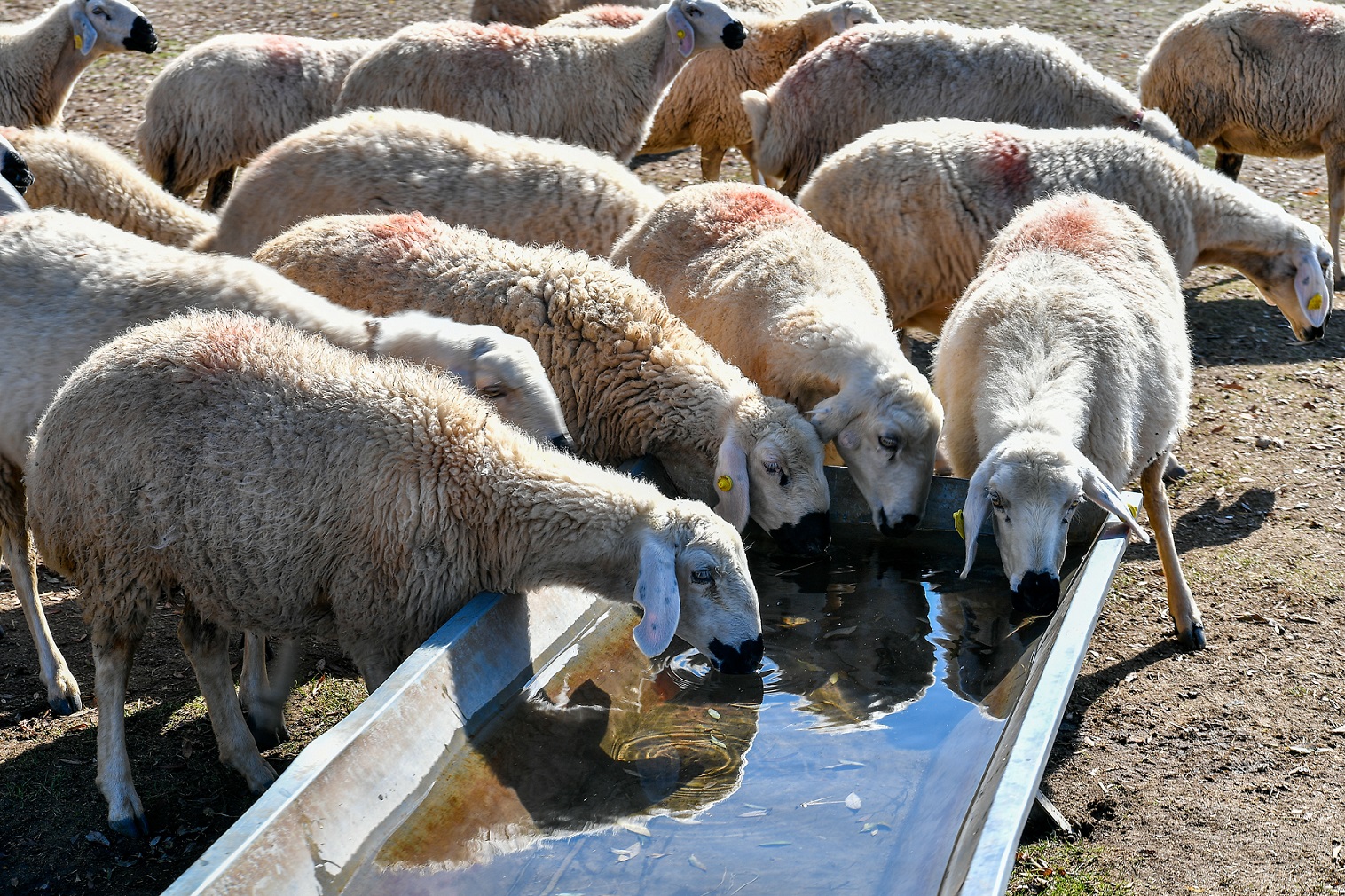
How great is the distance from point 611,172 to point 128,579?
3.80 metres

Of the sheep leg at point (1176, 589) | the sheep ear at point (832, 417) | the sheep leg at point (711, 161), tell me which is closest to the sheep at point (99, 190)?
the sheep ear at point (832, 417)

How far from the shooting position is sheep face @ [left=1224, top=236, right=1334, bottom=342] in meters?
7.09

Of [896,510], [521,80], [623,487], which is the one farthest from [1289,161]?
[623,487]

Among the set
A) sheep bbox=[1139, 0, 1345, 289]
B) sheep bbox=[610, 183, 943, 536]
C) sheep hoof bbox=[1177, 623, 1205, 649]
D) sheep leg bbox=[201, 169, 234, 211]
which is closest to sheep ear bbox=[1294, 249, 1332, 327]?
sheep hoof bbox=[1177, 623, 1205, 649]

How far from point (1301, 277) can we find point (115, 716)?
6.34m

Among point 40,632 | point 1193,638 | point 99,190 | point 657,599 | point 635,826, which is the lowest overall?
point 1193,638

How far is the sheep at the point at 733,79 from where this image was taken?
10836 mm

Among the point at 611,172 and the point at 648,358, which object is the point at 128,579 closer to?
the point at 648,358

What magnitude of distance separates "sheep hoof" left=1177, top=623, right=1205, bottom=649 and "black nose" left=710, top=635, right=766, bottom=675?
2.48 meters

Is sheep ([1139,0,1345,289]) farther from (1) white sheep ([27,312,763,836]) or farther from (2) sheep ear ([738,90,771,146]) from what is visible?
(1) white sheep ([27,312,763,836])

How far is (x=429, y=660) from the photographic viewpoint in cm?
353

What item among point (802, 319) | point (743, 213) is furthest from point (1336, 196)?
point (802, 319)

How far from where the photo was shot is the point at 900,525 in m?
5.20

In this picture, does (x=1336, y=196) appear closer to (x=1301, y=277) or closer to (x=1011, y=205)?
(x=1301, y=277)
